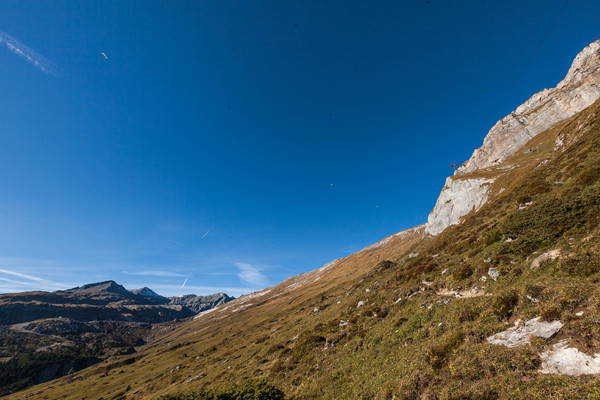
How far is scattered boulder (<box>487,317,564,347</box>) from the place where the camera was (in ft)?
38.5

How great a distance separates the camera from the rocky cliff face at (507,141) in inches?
3430

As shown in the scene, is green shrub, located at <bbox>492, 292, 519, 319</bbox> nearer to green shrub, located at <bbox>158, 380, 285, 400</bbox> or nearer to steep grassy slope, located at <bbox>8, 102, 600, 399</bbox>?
steep grassy slope, located at <bbox>8, 102, 600, 399</bbox>

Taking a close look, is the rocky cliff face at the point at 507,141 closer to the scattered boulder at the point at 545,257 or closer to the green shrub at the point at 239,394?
the scattered boulder at the point at 545,257

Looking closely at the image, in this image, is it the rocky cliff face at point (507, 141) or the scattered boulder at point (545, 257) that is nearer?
the scattered boulder at point (545, 257)

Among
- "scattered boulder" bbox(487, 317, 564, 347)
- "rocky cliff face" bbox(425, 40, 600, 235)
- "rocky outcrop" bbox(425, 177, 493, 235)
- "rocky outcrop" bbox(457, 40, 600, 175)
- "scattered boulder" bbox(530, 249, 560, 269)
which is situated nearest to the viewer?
"scattered boulder" bbox(487, 317, 564, 347)

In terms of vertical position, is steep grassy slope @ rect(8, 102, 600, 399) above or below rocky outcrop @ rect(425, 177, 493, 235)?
below

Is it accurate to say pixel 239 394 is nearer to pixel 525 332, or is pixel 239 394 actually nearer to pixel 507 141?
pixel 525 332

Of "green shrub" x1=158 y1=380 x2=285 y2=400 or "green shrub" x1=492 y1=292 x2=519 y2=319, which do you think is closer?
"green shrub" x1=492 y1=292 x2=519 y2=319

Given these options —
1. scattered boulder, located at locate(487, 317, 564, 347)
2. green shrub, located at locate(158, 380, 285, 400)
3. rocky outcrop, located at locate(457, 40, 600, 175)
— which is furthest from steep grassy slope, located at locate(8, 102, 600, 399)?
rocky outcrop, located at locate(457, 40, 600, 175)

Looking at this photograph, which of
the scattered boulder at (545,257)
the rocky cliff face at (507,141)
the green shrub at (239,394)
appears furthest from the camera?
the rocky cliff face at (507,141)

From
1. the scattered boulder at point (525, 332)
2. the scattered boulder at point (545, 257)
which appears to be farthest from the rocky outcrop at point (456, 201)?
the scattered boulder at point (525, 332)

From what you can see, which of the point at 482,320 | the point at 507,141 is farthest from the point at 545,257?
the point at 507,141

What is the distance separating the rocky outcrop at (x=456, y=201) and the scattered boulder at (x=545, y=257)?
204ft

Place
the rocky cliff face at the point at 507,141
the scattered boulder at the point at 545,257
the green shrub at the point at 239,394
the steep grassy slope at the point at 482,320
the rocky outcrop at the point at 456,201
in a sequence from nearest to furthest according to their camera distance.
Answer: the steep grassy slope at the point at 482,320, the scattered boulder at the point at 545,257, the green shrub at the point at 239,394, the rocky outcrop at the point at 456,201, the rocky cliff face at the point at 507,141
